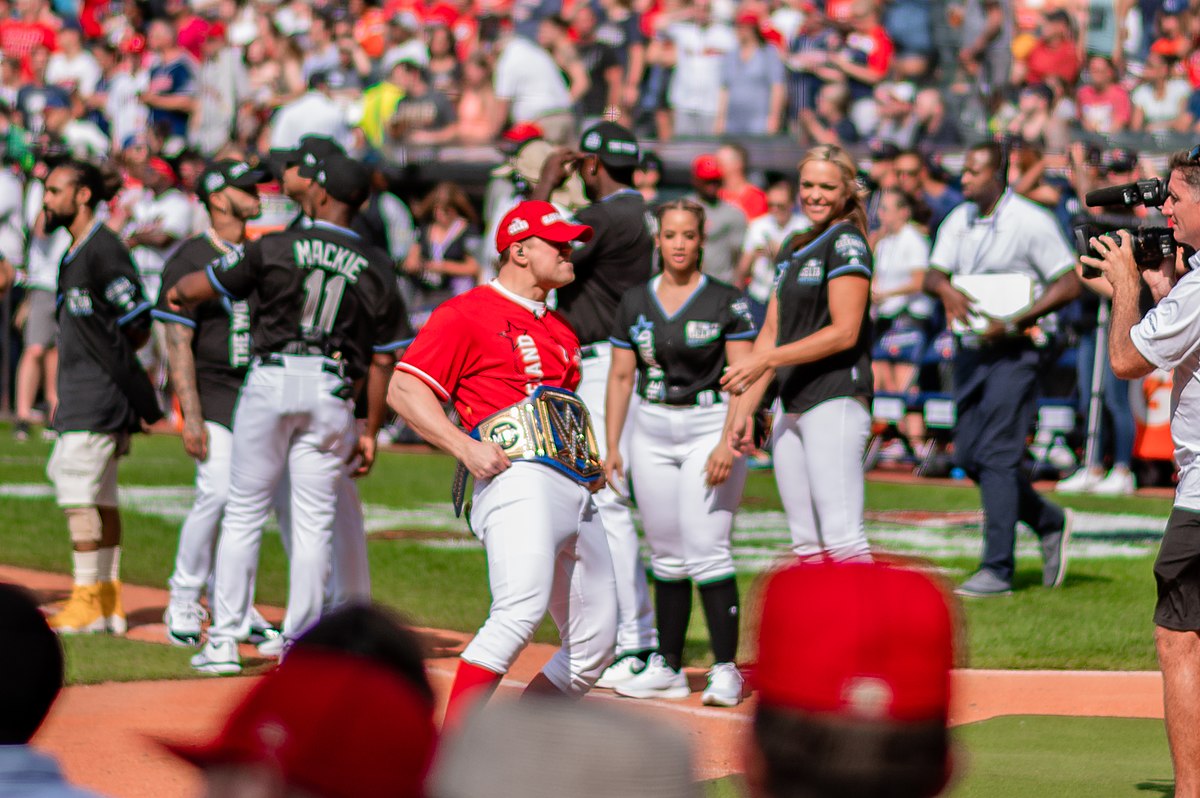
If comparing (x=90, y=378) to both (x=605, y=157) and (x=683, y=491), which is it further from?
(x=683, y=491)

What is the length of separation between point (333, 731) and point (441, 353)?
152 inches

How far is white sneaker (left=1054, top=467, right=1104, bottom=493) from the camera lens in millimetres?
14438

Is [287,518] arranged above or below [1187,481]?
below

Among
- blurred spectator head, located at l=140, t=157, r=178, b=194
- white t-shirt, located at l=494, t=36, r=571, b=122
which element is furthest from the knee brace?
white t-shirt, located at l=494, t=36, r=571, b=122

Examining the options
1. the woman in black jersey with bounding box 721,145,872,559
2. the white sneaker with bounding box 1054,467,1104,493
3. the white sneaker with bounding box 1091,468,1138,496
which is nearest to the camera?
the woman in black jersey with bounding box 721,145,872,559

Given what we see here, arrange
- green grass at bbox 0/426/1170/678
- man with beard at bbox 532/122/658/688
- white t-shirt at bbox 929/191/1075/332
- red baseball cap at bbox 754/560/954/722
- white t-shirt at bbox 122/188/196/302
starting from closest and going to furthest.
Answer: red baseball cap at bbox 754/560/954/722 < man with beard at bbox 532/122/658/688 < green grass at bbox 0/426/1170/678 < white t-shirt at bbox 929/191/1075/332 < white t-shirt at bbox 122/188/196/302

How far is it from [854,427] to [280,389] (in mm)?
2467

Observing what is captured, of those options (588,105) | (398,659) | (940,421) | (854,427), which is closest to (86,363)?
(854,427)

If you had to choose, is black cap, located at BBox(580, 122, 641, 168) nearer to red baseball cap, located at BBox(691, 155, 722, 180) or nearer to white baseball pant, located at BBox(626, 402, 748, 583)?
white baseball pant, located at BBox(626, 402, 748, 583)

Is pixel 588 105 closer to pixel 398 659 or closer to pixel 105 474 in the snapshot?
pixel 105 474

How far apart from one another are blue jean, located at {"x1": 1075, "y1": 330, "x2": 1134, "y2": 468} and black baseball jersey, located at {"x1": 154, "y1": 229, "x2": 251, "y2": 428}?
26.5 ft

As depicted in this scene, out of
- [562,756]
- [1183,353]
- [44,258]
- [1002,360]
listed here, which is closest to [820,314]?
[1183,353]

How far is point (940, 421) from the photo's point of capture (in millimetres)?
15219

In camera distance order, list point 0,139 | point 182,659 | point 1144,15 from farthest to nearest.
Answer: point 0,139, point 1144,15, point 182,659
